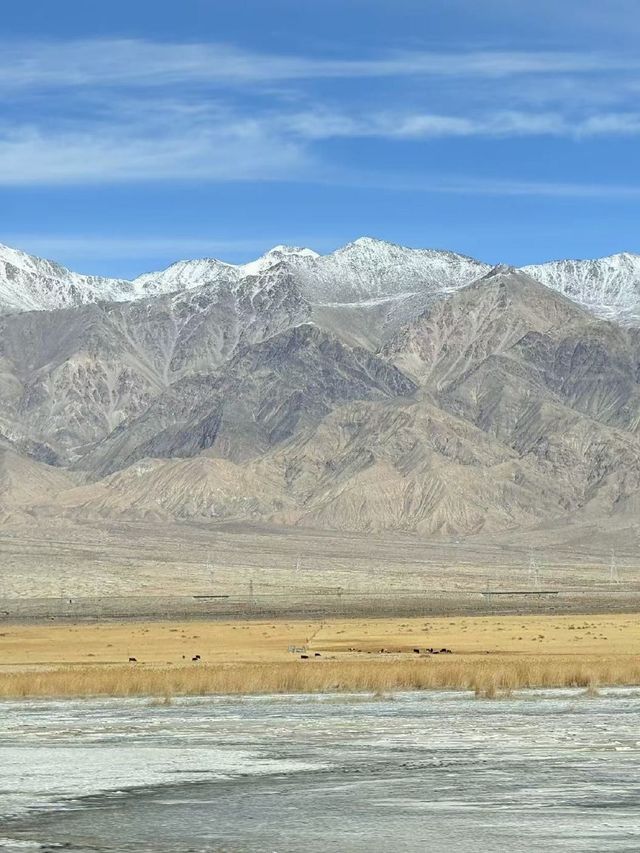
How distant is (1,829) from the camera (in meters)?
16.8

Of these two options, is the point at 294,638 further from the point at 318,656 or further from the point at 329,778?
the point at 329,778

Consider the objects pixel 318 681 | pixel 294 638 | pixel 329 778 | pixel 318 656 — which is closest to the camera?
pixel 329 778

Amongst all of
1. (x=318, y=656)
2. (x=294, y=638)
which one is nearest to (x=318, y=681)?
(x=318, y=656)

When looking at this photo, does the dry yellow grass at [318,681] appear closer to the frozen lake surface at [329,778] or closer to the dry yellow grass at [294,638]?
the frozen lake surface at [329,778]

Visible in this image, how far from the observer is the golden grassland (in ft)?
133

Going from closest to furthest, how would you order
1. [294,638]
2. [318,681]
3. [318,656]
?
[318,681], [318,656], [294,638]

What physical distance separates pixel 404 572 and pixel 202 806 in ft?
566

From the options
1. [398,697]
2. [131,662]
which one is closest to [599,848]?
[398,697]

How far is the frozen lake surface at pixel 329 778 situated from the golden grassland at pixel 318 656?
5677 millimetres

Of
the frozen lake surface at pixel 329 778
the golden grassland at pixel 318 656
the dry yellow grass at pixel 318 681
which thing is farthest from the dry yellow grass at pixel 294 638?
the frozen lake surface at pixel 329 778

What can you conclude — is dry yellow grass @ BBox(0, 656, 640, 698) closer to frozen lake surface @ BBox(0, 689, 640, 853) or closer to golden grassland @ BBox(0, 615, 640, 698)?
golden grassland @ BBox(0, 615, 640, 698)

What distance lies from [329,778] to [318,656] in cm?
3807

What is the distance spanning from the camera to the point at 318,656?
59094 mm

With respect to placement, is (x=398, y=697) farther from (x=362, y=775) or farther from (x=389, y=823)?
(x=389, y=823)
